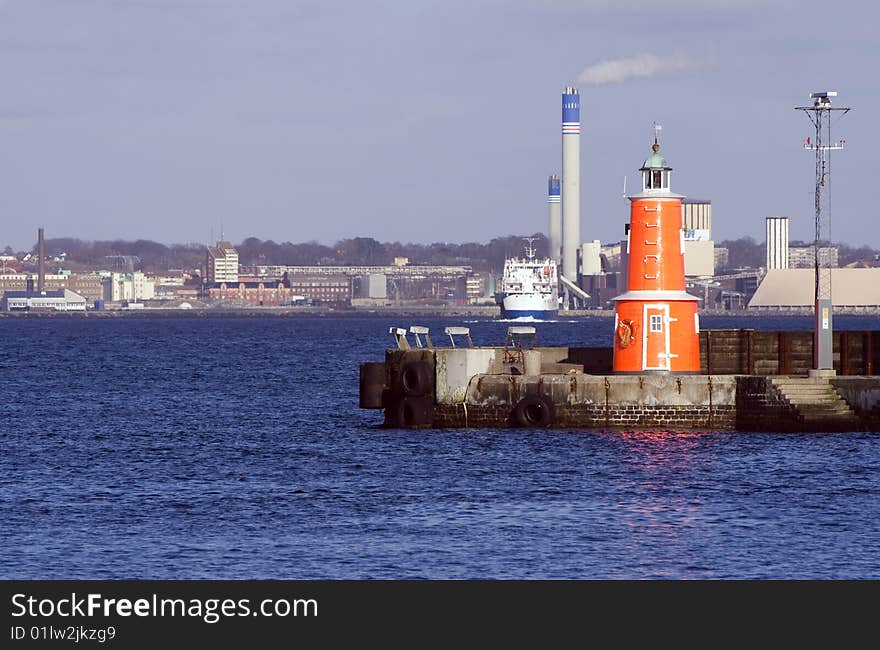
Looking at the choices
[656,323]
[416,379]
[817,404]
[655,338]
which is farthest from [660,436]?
[416,379]

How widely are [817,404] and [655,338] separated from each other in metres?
5.09

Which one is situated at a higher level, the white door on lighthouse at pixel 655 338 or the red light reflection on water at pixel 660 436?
the white door on lighthouse at pixel 655 338

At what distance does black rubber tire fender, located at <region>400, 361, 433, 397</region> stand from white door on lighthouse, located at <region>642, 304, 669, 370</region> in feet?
21.1

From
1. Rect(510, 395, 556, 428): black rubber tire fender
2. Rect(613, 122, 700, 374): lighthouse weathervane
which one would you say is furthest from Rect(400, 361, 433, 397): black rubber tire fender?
Rect(613, 122, 700, 374): lighthouse weathervane

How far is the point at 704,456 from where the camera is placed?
146 feet

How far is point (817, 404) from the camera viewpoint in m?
48.1

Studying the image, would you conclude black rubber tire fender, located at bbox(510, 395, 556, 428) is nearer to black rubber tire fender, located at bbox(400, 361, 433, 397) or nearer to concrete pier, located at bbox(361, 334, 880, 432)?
concrete pier, located at bbox(361, 334, 880, 432)

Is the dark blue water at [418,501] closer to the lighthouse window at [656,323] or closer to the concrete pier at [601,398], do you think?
the concrete pier at [601,398]

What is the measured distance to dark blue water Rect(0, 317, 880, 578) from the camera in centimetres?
3012

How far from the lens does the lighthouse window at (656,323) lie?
164 feet

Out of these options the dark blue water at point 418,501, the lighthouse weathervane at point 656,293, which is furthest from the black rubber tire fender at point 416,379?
the lighthouse weathervane at point 656,293

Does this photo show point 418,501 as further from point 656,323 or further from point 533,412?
point 656,323
